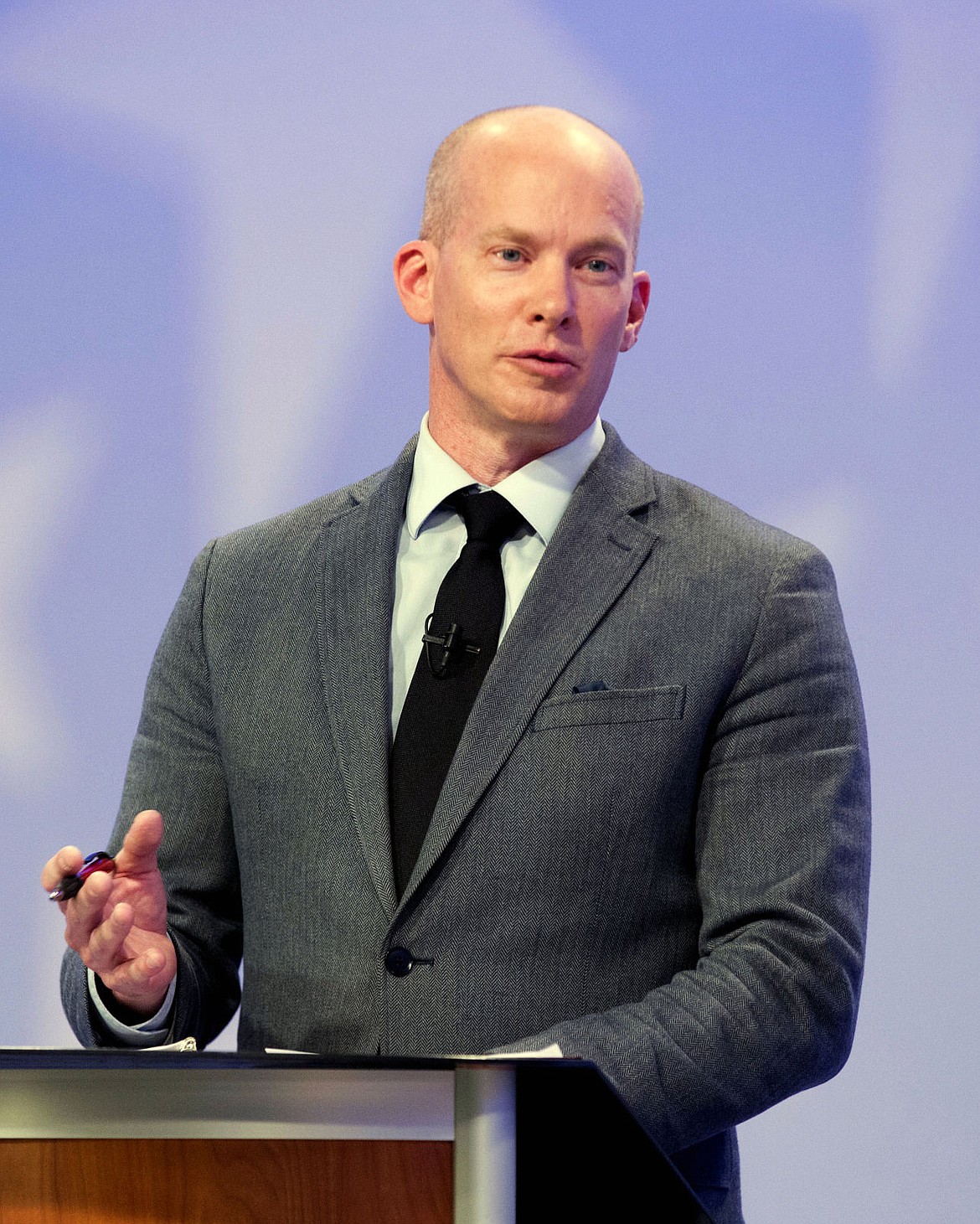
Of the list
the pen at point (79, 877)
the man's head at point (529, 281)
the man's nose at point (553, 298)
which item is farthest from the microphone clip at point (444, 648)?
the pen at point (79, 877)

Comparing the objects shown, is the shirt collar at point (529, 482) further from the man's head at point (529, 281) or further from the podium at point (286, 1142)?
the podium at point (286, 1142)

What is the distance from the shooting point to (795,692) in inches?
72.4

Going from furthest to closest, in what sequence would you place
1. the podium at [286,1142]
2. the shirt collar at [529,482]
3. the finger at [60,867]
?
the shirt collar at [529,482]
the finger at [60,867]
the podium at [286,1142]

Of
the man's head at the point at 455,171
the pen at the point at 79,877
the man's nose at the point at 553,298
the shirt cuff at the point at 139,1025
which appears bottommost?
the shirt cuff at the point at 139,1025

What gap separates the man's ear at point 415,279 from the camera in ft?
6.99

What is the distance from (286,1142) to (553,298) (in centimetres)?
111

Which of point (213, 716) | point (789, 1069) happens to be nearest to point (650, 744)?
point (789, 1069)

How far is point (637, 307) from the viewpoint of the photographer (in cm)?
→ 211

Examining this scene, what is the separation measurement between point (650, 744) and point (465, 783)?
0.69 ft

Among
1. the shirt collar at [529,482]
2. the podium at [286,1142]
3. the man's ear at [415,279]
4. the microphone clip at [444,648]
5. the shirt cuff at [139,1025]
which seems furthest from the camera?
the man's ear at [415,279]

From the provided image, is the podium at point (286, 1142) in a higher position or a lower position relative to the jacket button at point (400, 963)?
lower

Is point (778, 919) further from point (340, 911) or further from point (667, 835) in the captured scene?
point (340, 911)

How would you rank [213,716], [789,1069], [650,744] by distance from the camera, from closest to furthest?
[789,1069] < [650,744] < [213,716]

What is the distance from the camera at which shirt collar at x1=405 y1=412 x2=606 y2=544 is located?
79.1 inches
